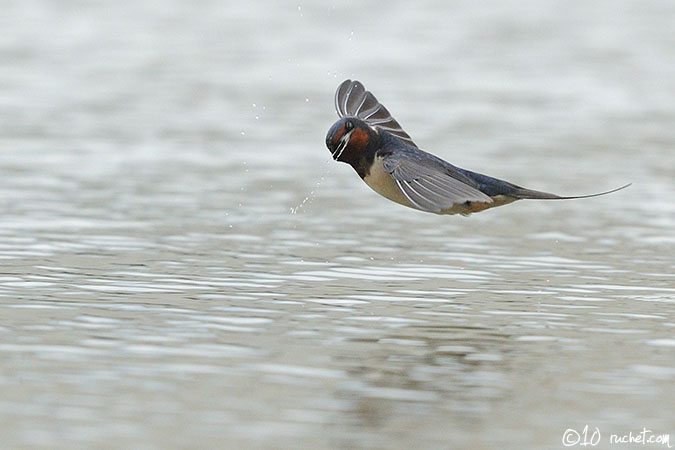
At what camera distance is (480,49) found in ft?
72.8

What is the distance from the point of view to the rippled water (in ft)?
19.4

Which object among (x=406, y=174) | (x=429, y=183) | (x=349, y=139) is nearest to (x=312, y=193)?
(x=349, y=139)

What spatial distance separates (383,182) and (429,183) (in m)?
0.42

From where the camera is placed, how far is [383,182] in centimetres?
859

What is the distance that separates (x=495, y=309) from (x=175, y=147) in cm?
642

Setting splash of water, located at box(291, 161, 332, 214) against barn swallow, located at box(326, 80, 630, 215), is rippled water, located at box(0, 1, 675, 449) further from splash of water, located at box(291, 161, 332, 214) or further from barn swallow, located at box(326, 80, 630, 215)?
barn swallow, located at box(326, 80, 630, 215)

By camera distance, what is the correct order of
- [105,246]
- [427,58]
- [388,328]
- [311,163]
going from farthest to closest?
[427,58] → [311,163] → [105,246] → [388,328]

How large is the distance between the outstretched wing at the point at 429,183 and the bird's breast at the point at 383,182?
0.04m

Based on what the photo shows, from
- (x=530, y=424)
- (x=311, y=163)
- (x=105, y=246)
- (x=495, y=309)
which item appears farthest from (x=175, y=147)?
(x=530, y=424)

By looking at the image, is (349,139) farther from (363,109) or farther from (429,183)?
(363,109)

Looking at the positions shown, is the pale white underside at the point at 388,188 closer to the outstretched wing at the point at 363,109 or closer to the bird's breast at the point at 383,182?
the bird's breast at the point at 383,182

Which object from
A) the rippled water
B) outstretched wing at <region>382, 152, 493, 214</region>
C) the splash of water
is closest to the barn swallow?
outstretched wing at <region>382, 152, 493, 214</region>

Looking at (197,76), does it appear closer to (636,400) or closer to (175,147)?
(175,147)

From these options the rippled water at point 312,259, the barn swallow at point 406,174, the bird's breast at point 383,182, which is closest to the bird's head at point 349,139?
the barn swallow at point 406,174
